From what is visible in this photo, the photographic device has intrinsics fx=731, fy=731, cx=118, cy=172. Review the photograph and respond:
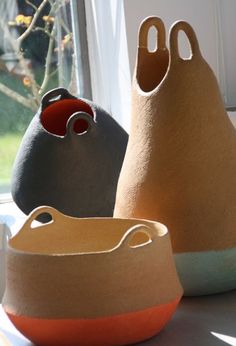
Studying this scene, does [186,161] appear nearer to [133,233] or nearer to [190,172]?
[190,172]

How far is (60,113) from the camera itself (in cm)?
120

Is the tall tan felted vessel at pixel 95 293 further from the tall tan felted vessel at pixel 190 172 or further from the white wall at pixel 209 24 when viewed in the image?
the white wall at pixel 209 24

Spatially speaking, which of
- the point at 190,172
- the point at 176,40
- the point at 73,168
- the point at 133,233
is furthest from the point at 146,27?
the point at 73,168

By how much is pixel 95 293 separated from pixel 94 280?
1 centimetres

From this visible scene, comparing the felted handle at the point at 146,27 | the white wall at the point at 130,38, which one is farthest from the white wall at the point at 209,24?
the felted handle at the point at 146,27

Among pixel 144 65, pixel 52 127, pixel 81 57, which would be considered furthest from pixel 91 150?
pixel 81 57

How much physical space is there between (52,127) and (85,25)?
863 millimetres

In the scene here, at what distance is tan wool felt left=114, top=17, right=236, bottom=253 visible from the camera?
2.30 feet

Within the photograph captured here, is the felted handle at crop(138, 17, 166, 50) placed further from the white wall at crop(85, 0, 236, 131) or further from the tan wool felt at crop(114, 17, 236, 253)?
the white wall at crop(85, 0, 236, 131)

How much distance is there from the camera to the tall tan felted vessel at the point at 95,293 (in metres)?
0.58

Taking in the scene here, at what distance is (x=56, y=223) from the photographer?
28.7 inches

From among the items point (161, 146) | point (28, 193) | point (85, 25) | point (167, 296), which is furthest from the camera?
point (85, 25)

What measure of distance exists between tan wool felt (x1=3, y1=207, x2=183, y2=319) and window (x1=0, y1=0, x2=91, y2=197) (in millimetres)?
1387

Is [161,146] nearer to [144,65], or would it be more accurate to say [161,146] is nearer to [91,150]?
[144,65]
